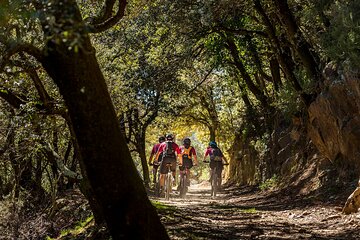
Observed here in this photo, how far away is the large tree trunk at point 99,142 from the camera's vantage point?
4.58 meters

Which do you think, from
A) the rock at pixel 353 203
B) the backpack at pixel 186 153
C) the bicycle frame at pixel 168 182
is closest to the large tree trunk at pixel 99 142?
the rock at pixel 353 203

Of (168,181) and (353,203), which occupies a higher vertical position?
(168,181)

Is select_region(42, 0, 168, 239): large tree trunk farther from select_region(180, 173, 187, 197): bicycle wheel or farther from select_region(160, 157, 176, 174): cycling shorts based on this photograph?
select_region(180, 173, 187, 197): bicycle wheel

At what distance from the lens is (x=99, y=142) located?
4594 mm

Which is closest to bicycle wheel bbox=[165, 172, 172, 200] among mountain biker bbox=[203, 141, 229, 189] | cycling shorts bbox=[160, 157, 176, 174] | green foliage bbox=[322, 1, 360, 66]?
cycling shorts bbox=[160, 157, 176, 174]

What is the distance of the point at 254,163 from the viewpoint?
83.3 feet

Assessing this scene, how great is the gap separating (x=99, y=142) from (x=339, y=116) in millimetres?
8188

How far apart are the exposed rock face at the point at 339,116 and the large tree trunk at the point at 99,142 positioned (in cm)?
639

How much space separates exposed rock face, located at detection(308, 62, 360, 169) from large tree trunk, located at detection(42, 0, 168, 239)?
639 cm

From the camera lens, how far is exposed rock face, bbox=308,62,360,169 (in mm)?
10609

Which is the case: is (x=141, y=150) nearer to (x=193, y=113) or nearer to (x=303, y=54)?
(x=193, y=113)

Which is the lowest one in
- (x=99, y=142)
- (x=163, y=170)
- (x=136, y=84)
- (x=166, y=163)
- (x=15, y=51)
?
(x=99, y=142)

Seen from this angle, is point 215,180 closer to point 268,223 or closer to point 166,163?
point 166,163

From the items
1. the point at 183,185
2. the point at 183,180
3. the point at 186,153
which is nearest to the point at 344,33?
the point at 186,153
